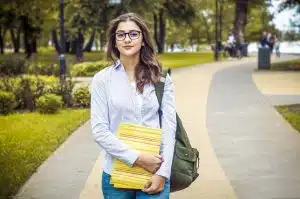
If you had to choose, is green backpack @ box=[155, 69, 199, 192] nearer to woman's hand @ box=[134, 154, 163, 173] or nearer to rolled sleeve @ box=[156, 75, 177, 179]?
rolled sleeve @ box=[156, 75, 177, 179]

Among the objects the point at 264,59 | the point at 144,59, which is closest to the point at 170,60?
the point at 264,59

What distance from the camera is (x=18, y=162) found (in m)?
8.05

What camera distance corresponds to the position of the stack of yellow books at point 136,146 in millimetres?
3359

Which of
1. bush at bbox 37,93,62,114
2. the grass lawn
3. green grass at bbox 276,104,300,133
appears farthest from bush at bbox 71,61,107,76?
green grass at bbox 276,104,300,133

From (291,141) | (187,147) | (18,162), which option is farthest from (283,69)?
(187,147)

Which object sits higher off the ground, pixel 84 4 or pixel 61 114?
pixel 84 4

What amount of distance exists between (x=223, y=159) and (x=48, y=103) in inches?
238

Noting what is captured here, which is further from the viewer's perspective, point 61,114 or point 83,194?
point 61,114

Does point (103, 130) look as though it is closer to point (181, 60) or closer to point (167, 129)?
point (167, 129)

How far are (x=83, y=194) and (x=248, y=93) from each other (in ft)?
35.8

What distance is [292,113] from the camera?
12.7 m

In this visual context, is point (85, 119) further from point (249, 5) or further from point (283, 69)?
point (249, 5)

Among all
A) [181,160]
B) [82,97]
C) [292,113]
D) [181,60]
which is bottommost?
[181,60]

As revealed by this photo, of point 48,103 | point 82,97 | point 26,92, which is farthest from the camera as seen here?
point 82,97
